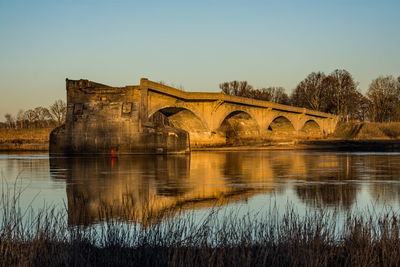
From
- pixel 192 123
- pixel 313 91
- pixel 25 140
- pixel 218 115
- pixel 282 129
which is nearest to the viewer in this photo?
pixel 192 123

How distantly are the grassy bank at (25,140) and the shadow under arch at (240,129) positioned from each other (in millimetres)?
38139

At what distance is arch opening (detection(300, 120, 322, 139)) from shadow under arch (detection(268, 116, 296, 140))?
9464 mm

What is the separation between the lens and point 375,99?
5037 inches

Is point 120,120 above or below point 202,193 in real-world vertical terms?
above

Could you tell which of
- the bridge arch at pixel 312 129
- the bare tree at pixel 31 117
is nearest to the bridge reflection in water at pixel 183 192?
the bridge arch at pixel 312 129

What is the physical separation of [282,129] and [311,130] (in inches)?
607

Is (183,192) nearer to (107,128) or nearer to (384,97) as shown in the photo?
(107,128)

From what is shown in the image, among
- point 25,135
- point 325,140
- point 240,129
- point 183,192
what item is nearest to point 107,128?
point 240,129

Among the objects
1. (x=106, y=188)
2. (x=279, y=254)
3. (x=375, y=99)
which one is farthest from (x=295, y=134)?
(x=279, y=254)

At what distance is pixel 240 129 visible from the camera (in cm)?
9000

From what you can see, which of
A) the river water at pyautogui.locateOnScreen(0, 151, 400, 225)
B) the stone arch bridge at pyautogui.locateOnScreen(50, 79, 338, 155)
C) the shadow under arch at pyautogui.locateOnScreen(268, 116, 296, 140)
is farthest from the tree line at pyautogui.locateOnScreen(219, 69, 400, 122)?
the river water at pyautogui.locateOnScreen(0, 151, 400, 225)

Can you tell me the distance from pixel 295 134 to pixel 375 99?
115 feet

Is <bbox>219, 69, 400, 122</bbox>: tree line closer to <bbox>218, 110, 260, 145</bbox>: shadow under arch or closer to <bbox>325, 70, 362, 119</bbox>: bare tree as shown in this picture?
<bbox>325, 70, 362, 119</bbox>: bare tree

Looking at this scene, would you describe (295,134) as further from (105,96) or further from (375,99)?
(105,96)
